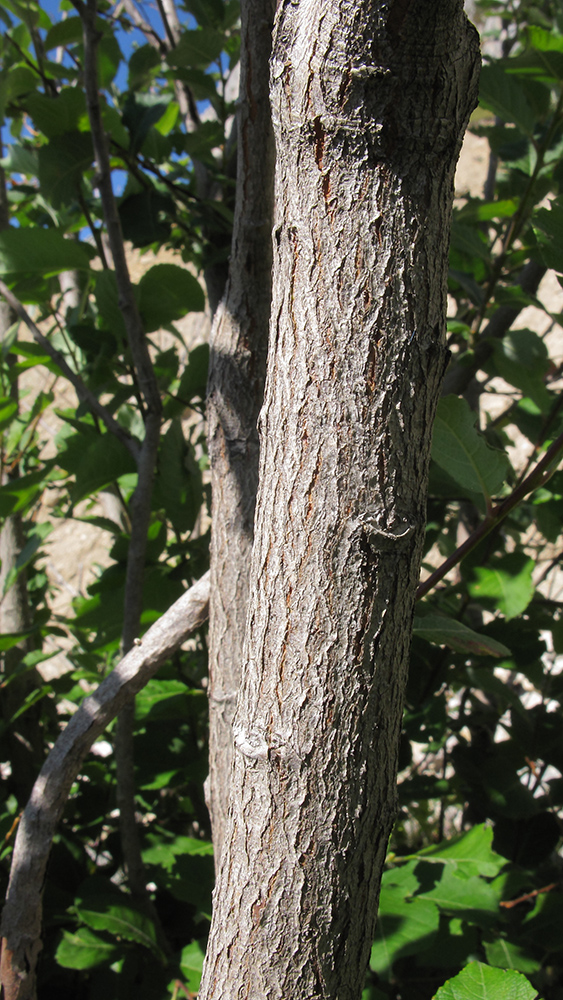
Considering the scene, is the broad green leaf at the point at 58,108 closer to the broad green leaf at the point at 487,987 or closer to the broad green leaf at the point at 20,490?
the broad green leaf at the point at 20,490

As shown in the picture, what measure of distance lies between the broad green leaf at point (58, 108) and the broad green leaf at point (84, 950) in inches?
57.7

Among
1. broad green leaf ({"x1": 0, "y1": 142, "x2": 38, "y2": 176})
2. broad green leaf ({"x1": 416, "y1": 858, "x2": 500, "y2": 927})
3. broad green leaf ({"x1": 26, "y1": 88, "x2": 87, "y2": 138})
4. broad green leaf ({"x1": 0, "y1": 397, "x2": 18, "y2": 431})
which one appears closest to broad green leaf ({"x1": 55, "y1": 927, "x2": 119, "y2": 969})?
broad green leaf ({"x1": 416, "y1": 858, "x2": 500, "y2": 927})

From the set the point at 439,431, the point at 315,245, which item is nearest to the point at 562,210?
the point at 439,431

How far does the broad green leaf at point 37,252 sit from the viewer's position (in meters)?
1.18

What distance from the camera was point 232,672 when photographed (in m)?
0.88

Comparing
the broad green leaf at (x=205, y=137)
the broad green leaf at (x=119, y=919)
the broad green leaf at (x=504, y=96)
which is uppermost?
the broad green leaf at (x=504, y=96)

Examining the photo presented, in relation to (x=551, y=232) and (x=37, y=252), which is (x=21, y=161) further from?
(x=551, y=232)

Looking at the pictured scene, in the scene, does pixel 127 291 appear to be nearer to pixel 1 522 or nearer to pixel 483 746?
pixel 1 522

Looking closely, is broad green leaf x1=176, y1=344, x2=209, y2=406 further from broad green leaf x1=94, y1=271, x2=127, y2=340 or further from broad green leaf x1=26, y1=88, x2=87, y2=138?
broad green leaf x1=26, y1=88, x2=87, y2=138

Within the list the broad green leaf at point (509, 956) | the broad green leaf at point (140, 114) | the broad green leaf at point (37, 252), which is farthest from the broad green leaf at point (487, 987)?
the broad green leaf at point (140, 114)

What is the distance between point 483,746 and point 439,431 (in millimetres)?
1172

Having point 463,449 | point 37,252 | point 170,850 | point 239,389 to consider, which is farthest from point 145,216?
point 170,850

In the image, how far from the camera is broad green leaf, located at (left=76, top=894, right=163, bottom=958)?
1.16 m

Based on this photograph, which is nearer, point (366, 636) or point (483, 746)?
point (366, 636)
